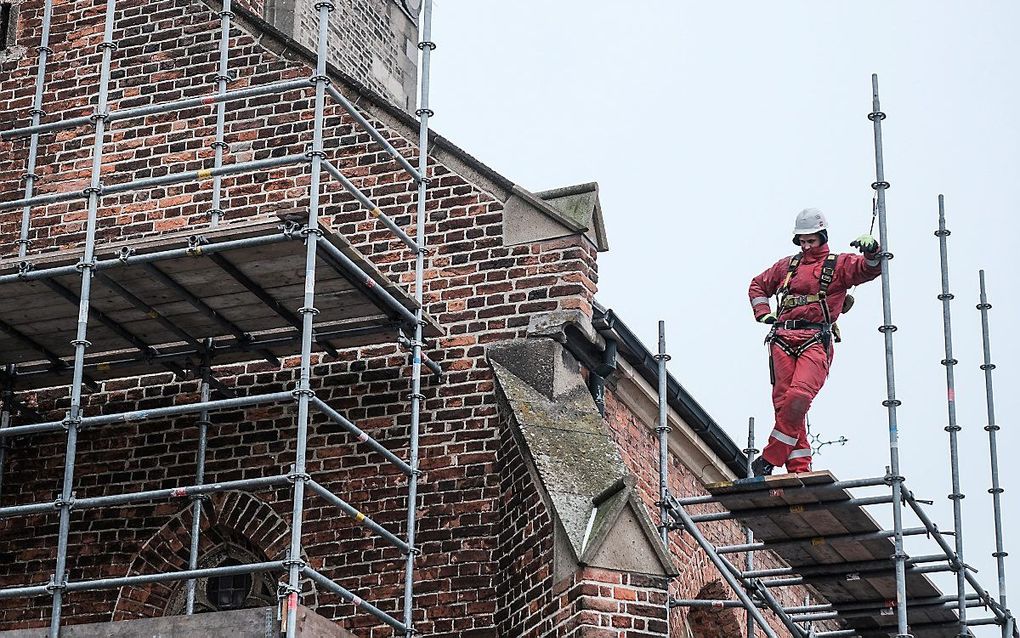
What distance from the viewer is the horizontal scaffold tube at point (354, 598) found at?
1242cm

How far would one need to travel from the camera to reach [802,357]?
1482 cm

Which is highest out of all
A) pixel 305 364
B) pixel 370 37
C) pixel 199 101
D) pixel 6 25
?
pixel 370 37

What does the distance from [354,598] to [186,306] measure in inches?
108

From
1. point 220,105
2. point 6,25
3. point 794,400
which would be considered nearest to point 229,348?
point 220,105

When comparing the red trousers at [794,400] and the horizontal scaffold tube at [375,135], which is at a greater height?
the horizontal scaffold tube at [375,135]

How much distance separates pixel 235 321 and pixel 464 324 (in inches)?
71.4

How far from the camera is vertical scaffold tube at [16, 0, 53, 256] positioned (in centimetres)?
1631

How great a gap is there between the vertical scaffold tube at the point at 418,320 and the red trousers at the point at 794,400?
105 inches

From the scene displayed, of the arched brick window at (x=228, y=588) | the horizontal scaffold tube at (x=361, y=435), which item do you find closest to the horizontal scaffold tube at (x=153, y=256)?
the horizontal scaffold tube at (x=361, y=435)

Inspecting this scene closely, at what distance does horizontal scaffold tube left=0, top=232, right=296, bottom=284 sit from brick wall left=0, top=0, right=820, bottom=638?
7.81ft

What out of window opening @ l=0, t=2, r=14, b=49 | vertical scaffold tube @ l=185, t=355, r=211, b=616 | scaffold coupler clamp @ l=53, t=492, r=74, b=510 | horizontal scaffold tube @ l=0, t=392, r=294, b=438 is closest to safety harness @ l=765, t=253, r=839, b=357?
horizontal scaffold tube @ l=0, t=392, r=294, b=438

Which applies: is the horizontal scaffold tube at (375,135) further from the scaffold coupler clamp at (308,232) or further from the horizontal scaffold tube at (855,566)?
the horizontal scaffold tube at (855,566)

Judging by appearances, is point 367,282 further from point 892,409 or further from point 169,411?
point 892,409

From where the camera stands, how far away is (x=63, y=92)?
1738cm
